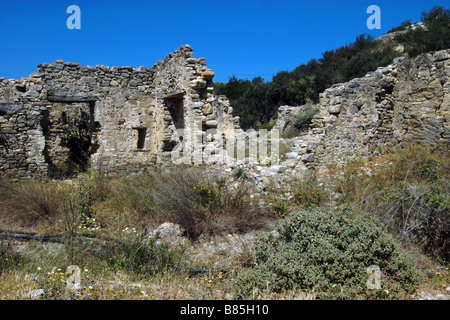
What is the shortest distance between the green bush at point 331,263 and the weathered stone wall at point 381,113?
406cm

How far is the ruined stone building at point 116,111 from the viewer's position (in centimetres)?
775

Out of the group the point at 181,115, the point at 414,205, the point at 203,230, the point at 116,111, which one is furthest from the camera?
the point at 116,111

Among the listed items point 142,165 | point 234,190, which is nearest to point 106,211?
point 234,190

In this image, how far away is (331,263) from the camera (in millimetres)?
3408

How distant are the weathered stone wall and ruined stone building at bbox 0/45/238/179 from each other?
110 inches

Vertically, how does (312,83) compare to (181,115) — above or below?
above

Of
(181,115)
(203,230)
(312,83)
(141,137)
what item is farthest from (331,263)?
(312,83)

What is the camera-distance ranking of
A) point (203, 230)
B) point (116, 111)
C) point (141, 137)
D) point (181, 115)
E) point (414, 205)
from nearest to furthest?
point (414, 205) < point (203, 230) < point (181, 115) < point (116, 111) < point (141, 137)

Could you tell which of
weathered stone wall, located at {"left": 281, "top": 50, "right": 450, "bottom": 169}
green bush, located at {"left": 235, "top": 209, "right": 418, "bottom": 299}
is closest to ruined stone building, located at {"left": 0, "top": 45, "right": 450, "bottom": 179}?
weathered stone wall, located at {"left": 281, "top": 50, "right": 450, "bottom": 169}

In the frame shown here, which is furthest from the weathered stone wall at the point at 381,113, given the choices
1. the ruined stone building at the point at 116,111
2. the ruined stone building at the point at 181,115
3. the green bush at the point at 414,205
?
the ruined stone building at the point at 116,111

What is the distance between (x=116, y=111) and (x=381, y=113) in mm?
7563

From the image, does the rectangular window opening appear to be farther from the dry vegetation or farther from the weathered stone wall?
the weathered stone wall

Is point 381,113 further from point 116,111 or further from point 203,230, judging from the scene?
point 116,111
